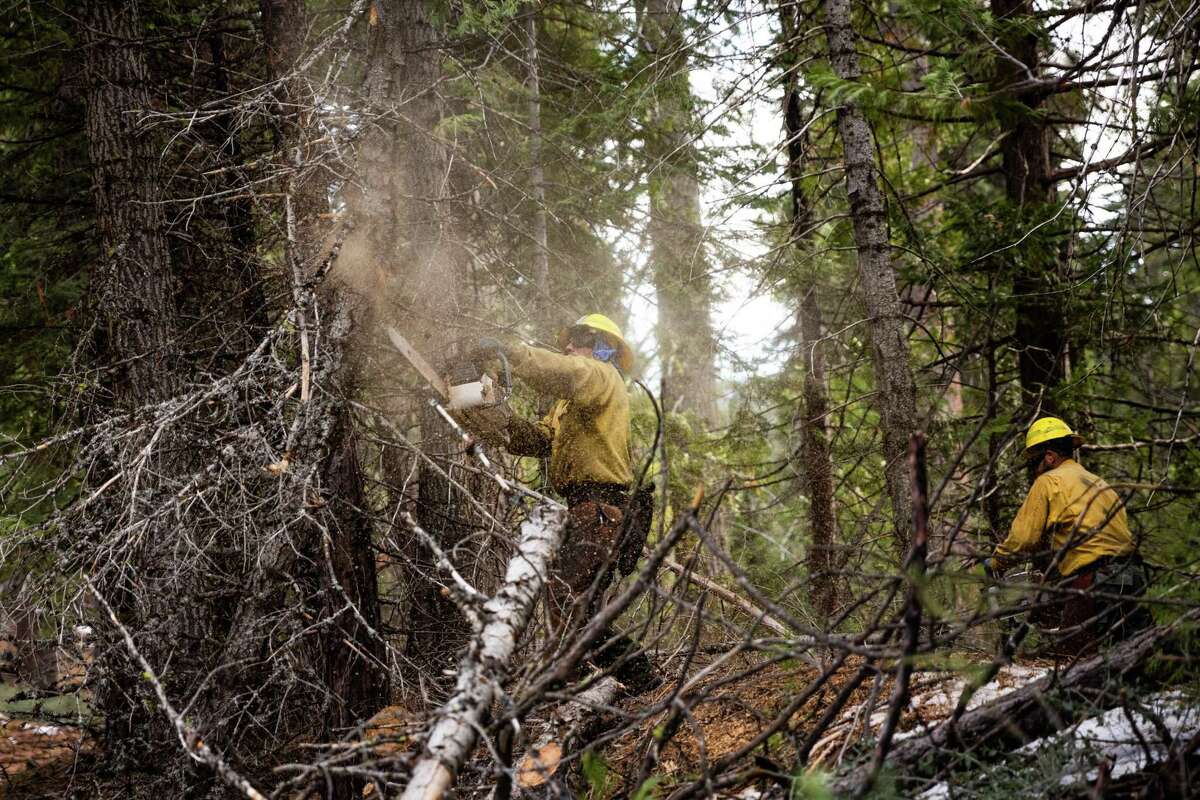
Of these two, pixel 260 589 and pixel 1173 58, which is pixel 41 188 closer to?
pixel 260 589

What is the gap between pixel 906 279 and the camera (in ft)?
23.1

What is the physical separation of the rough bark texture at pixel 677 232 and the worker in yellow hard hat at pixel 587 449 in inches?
46.8

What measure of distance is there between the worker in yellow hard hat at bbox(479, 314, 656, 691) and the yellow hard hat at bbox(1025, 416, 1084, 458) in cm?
272

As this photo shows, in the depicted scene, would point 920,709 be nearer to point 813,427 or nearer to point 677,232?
point 813,427

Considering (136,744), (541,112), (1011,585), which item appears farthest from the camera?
(541,112)

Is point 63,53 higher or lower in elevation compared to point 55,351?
higher

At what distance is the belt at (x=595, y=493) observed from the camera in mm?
5598

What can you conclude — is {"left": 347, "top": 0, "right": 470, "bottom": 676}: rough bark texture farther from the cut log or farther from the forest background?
the cut log

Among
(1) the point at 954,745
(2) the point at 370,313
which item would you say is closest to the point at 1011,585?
(1) the point at 954,745

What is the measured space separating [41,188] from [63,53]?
1769 mm

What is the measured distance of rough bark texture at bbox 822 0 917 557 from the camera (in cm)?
564

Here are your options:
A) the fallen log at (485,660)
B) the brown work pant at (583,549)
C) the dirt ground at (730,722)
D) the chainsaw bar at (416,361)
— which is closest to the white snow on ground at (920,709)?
the dirt ground at (730,722)

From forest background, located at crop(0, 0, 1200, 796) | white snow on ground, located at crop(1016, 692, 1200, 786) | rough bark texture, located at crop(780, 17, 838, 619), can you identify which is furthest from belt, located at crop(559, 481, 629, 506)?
white snow on ground, located at crop(1016, 692, 1200, 786)

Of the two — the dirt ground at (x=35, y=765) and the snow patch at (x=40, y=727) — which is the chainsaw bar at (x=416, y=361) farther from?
the snow patch at (x=40, y=727)
